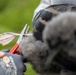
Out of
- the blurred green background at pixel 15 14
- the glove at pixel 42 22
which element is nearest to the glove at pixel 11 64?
the glove at pixel 42 22

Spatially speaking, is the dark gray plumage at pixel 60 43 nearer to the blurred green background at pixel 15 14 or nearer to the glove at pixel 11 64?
the glove at pixel 11 64

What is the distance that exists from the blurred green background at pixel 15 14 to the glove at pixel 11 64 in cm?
141

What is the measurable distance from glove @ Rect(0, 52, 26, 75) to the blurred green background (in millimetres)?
1415

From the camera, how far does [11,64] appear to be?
3.19 feet

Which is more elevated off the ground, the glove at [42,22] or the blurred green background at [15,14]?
the glove at [42,22]

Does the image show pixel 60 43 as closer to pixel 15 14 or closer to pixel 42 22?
pixel 42 22

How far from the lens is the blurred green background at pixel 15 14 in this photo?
98.4 inches

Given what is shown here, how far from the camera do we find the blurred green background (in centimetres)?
250

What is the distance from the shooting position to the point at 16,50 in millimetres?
1043

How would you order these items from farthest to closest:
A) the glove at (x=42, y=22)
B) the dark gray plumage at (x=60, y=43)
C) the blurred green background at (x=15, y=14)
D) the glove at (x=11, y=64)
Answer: the blurred green background at (x=15, y=14)
the glove at (x=11, y=64)
the glove at (x=42, y=22)
the dark gray plumage at (x=60, y=43)

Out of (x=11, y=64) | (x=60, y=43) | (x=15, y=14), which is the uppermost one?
(x=60, y=43)

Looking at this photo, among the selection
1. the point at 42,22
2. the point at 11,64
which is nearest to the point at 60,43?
the point at 42,22

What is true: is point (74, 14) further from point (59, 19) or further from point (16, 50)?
point (16, 50)

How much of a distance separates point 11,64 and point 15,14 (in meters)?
1.67
